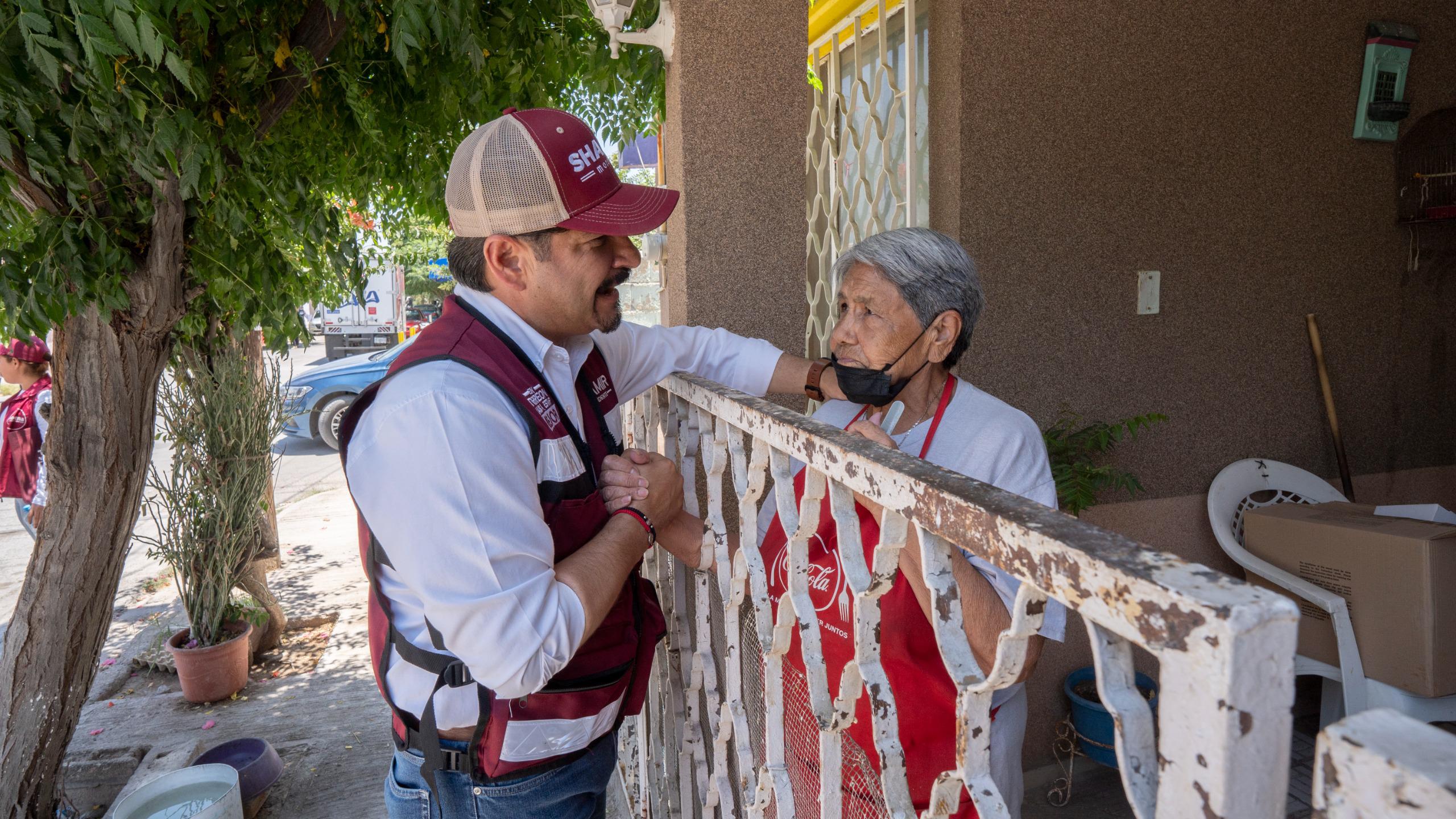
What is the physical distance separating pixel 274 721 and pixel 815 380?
13.0ft

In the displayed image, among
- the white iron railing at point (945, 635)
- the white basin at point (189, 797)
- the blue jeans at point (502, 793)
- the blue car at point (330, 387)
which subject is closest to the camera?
the white iron railing at point (945, 635)

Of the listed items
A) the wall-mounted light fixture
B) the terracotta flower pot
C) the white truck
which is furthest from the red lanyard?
the white truck

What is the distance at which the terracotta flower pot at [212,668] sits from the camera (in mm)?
4621

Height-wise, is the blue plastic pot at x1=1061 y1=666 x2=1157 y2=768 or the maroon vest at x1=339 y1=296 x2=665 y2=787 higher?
the maroon vest at x1=339 y1=296 x2=665 y2=787

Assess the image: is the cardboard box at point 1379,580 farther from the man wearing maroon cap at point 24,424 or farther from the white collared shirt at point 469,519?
the man wearing maroon cap at point 24,424

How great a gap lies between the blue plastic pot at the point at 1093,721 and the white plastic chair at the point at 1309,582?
0.55 meters

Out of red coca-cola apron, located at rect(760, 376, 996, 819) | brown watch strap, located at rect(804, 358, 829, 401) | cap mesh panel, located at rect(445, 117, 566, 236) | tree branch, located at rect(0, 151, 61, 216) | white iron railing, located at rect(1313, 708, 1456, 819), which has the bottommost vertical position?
red coca-cola apron, located at rect(760, 376, 996, 819)

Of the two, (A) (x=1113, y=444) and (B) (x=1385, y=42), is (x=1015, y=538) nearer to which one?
(A) (x=1113, y=444)

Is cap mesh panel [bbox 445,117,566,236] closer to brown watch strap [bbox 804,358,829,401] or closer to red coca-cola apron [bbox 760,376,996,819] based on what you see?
red coca-cola apron [bbox 760,376,996,819]

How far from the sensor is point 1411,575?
9.11ft

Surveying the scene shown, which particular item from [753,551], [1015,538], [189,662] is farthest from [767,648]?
[189,662]

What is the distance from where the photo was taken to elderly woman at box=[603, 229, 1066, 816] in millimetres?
1547

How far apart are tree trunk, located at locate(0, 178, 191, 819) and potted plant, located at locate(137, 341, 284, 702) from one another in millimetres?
1348

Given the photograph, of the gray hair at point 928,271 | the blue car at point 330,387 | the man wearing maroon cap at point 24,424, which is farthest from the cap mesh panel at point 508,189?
the blue car at point 330,387
